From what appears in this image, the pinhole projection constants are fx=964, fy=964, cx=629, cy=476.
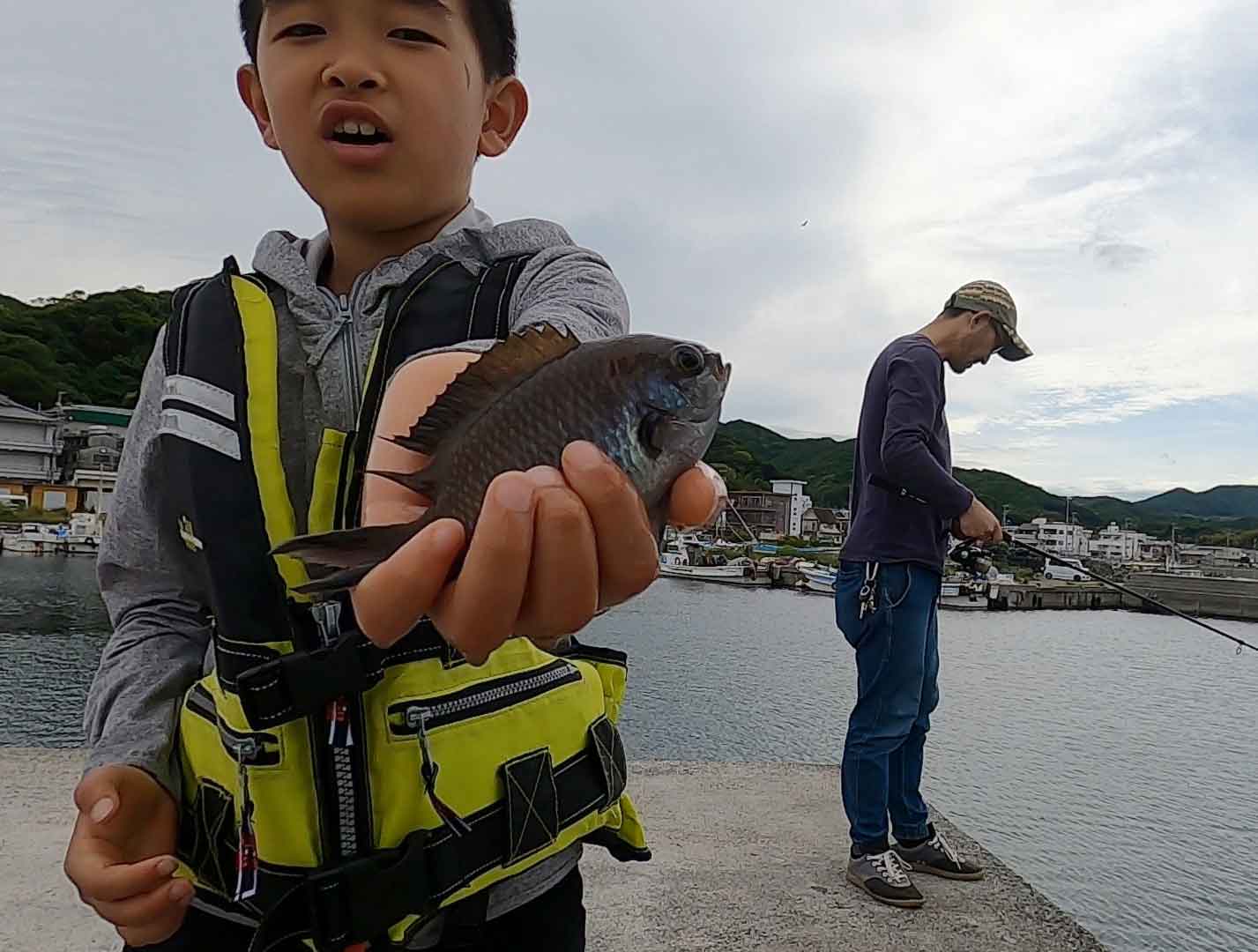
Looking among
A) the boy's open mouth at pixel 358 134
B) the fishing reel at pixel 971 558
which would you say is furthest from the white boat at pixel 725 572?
the boy's open mouth at pixel 358 134

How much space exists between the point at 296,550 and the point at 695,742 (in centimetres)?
687

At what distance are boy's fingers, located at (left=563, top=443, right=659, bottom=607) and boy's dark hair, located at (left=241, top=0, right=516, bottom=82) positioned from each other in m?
0.70

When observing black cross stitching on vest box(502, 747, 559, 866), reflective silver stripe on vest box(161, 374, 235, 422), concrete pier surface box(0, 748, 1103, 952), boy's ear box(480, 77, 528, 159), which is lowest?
concrete pier surface box(0, 748, 1103, 952)

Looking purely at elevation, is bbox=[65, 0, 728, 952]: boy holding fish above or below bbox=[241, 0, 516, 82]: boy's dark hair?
below

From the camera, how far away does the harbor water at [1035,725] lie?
14.5 ft

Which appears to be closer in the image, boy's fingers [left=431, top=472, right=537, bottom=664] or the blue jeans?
boy's fingers [left=431, top=472, right=537, bottom=664]

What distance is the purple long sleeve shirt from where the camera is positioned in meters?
3.22

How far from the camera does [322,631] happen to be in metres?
1.16

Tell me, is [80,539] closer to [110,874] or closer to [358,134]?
[110,874]

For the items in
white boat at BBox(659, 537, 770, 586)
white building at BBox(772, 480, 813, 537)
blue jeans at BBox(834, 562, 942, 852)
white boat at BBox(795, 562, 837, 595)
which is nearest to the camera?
blue jeans at BBox(834, 562, 942, 852)

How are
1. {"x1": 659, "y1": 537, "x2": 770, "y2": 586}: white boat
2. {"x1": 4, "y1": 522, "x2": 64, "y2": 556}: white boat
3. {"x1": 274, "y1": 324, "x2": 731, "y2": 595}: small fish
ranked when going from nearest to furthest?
1. {"x1": 274, "y1": 324, "x2": 731, "y2": 595}: small fish
2. {"x1": 659, "y1": 537, "x2": 770, "y2": 586}: white boat
3. {"x1": 4, "y1": 522, "x2": 64, "y2": 556}: white boat

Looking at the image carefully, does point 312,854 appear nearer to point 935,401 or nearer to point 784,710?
point 935,401

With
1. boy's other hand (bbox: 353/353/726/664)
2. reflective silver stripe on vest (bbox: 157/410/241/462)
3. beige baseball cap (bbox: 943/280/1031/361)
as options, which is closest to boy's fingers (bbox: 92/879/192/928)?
reflective silver stripe on vest (bbox: 157/410/241/462)

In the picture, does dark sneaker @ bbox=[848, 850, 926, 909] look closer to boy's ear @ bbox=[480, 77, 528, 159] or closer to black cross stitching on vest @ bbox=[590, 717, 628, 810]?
black cross stitching on vest @ bbox=[590, 717, 628, 810]
